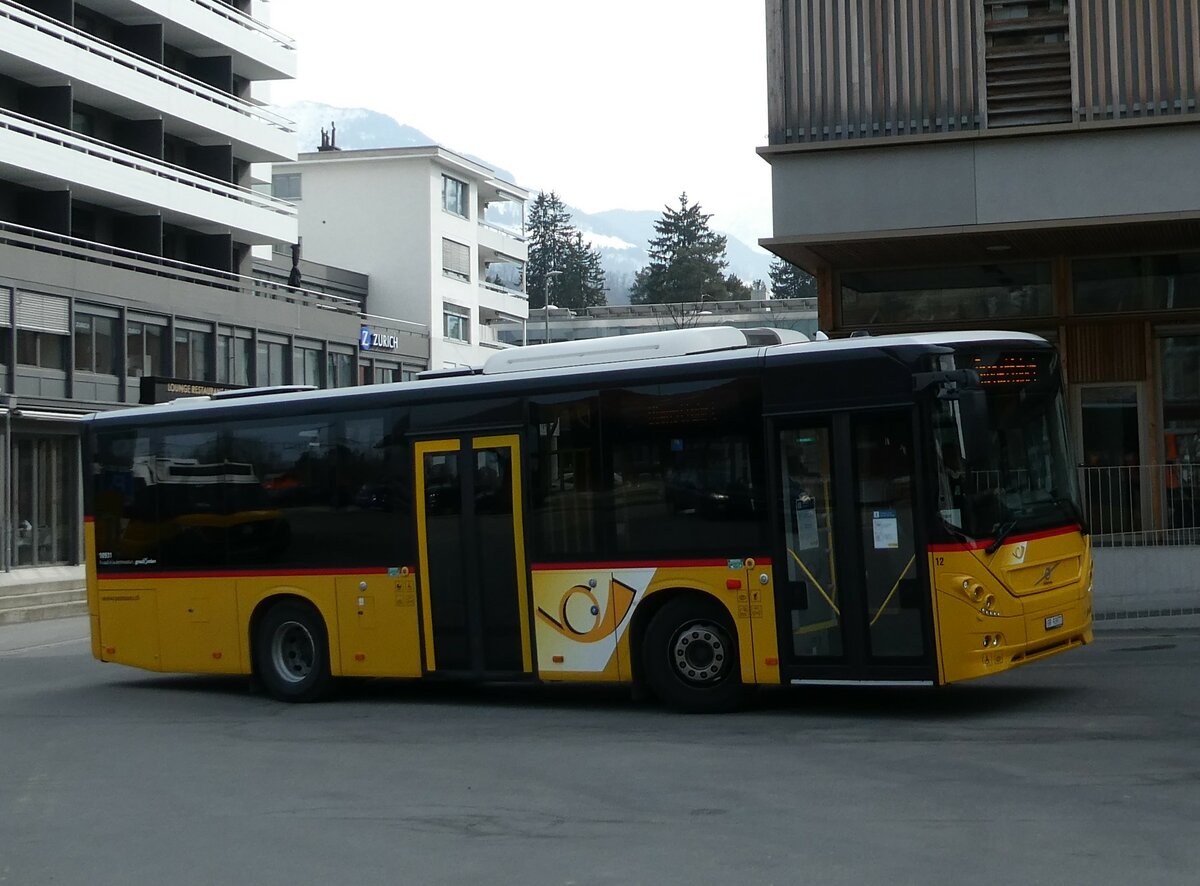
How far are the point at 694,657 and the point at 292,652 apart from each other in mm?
4566

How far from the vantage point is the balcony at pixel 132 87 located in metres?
39.4

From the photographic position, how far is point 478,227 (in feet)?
243

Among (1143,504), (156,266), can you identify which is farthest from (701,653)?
(156,266)

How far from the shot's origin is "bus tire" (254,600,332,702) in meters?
15.5

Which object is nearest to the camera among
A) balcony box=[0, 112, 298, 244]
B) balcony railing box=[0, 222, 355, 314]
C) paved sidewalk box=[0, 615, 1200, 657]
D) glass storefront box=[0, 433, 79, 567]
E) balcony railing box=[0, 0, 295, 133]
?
paved sidewalk box=[0, 615, 1200, 657]

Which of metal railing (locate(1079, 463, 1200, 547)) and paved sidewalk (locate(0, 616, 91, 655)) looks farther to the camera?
paved sidewalk (locate(0, 616, 91, 655))

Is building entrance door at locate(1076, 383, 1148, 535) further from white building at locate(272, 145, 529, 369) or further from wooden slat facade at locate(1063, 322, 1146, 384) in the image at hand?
white building at locate(272, 145, 529, 369)

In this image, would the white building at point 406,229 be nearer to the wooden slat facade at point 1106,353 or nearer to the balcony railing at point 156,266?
the balcony railing at point 156,266

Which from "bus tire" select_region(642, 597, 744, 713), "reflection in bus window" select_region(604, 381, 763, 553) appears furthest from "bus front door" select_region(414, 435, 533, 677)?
"bus tire" select_region(642, 597, 744, 713)

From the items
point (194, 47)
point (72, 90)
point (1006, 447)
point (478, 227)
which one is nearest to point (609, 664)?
point (1006, 447)

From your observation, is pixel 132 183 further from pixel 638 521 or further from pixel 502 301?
pixel 638 521

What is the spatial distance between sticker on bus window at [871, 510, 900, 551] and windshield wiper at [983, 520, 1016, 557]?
662mm

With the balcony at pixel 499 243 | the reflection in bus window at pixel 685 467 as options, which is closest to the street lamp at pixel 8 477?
the reflection in bus window at pixel 685 467

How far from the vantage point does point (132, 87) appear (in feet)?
143
